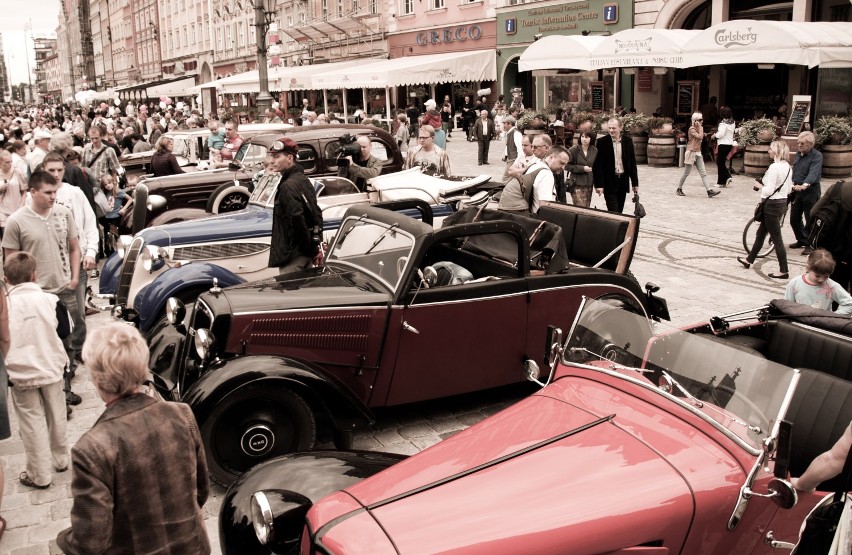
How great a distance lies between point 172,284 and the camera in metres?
6.92

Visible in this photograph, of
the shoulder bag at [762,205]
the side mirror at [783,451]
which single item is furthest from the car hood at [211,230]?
the side mirror at [783,451]

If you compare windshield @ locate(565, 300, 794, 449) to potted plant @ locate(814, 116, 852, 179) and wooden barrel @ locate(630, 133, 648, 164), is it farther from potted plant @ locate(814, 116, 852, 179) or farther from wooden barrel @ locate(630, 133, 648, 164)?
wooden barrel @ locate(630, 133, 648, 164)

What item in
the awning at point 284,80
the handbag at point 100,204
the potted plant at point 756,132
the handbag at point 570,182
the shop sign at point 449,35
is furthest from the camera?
the awning at point 284,80

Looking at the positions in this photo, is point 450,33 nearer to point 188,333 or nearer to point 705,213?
point 705,213

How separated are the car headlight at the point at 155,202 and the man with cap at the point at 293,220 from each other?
183 inches

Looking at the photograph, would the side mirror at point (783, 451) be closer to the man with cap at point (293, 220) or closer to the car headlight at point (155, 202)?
the man with cap at point (293, 220)

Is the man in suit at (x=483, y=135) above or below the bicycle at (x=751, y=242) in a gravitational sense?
above

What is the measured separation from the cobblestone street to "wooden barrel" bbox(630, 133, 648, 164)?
4.83ft

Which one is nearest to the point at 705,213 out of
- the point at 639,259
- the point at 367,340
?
the point at 639,259

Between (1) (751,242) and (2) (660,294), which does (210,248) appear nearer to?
(2) (660,294)

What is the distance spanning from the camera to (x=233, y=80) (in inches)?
1523

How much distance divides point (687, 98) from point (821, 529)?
2409 centimetres

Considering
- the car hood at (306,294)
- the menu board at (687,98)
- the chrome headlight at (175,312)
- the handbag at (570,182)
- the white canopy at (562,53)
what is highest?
the white canopy at (562,53)

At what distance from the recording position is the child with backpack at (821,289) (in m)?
5.74
